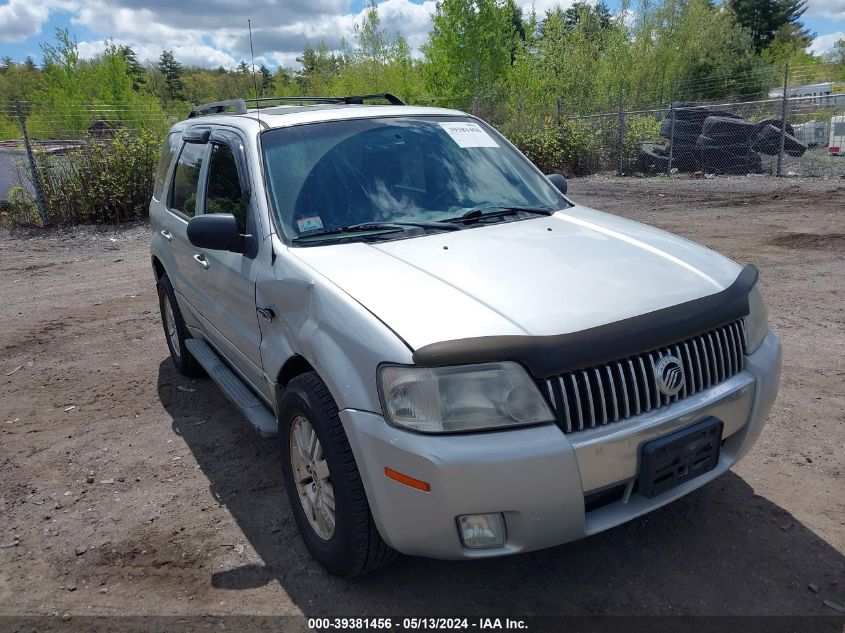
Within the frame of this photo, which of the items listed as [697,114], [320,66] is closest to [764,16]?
[320,66]

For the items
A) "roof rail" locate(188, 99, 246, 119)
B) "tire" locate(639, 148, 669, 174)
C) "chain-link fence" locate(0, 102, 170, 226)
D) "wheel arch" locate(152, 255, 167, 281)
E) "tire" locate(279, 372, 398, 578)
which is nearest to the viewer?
"tire" locate(279, 372, 398, 578)

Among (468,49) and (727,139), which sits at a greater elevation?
(468,49)

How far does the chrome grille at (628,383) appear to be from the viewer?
2.28 meters

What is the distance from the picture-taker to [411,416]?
7.36 feet

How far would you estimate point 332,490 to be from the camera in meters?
2.64

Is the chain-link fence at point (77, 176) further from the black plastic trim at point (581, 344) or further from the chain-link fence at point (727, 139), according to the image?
the black plastic trim at point (581, 344)

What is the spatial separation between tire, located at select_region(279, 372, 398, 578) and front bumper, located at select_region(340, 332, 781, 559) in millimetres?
108

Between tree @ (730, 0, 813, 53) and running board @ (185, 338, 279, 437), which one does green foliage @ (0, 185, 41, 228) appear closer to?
running board @ (185, 338, 279, 437)

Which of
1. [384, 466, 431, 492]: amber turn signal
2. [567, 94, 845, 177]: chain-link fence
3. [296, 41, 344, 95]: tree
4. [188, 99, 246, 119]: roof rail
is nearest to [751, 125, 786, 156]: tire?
[567, 94, 845, 177]: chain-link fence

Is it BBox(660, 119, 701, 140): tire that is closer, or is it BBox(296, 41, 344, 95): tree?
BBox(660, 119, 701, 140): tire

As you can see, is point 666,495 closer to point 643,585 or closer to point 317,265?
point 643,585

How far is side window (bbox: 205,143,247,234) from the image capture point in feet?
11.6

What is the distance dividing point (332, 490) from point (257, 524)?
89 centimetres

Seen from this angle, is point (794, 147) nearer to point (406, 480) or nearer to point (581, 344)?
point (581, 344)
